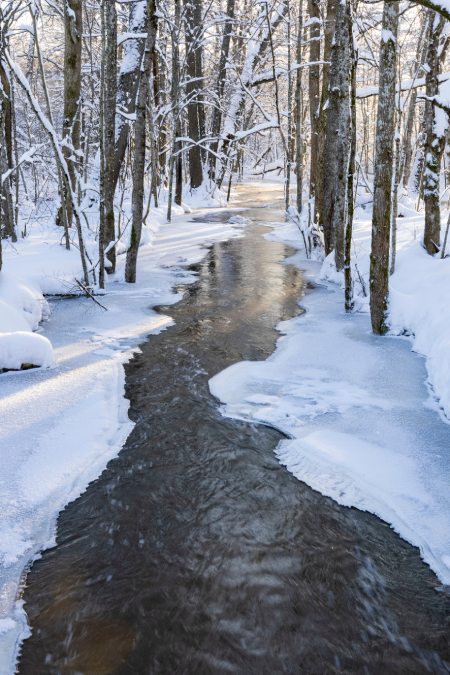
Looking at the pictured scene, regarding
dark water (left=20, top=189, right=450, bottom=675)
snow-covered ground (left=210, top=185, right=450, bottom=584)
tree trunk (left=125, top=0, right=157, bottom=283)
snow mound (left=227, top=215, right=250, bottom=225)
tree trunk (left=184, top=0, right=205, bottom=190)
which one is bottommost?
dark water (left=20, top=189, right=450, bottom=675)

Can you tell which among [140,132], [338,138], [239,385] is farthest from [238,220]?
[239,385]

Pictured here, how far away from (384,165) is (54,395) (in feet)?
15.9

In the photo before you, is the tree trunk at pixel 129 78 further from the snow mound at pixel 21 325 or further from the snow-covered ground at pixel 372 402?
the snow-covered ground at pixel 372 402

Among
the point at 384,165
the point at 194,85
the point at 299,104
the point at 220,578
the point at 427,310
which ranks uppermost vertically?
the point at 194,85

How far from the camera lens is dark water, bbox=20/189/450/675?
2.86 metres

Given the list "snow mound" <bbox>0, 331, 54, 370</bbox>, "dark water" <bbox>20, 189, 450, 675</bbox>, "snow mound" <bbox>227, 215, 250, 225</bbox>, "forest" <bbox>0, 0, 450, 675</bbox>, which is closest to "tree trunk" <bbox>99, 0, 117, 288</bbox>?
"forest" <bbox>0, 0, 450, 675</bbox>

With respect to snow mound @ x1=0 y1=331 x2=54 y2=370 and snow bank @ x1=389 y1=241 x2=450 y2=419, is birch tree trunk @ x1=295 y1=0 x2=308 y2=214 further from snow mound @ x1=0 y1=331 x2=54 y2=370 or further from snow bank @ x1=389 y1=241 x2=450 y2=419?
snow mound @ x1=0 y1=331 x2=54 y2=370

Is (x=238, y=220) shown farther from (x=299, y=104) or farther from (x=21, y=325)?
(x=21, y=325)

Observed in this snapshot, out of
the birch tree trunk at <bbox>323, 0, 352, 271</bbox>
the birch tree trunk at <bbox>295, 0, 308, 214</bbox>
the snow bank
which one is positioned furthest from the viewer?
the birch tree trunk at <bbox>295, 0, 308, 214</bbox>

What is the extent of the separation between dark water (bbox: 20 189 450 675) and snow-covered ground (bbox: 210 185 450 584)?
0.21 metres

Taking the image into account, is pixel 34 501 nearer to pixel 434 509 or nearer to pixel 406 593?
pixel 406 593

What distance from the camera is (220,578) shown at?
3.36 meters

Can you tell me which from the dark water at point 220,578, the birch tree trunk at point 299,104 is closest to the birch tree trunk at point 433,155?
the dark water at point 220,578

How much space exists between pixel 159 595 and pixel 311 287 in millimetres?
8310
